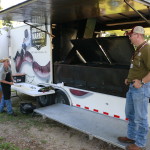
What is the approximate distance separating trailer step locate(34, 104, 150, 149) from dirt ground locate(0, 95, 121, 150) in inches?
11.8

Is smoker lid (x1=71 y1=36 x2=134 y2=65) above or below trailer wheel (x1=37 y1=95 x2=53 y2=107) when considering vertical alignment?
above

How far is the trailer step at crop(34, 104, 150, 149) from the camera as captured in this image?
3.33 meters

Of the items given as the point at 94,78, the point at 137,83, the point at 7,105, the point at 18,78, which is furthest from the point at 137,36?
the point at 18,78

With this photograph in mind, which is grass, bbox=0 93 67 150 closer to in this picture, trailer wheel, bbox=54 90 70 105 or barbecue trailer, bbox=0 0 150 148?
barbecue trailer, bbox=0 0 150 148

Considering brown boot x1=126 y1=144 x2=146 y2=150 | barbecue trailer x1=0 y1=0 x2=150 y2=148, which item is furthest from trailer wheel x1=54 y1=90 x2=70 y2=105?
brown boot x1=126 y1=144 x2=146 y2=150

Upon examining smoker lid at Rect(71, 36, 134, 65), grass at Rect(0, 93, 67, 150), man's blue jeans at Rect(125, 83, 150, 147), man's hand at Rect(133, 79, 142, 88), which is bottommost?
grass at Rect(0, 93, 67, 150)

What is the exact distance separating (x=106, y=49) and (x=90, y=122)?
164 centimetres

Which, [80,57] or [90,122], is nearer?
[90,122]

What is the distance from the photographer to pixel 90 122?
3.88 m

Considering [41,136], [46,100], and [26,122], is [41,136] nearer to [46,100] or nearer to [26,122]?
[26,122]

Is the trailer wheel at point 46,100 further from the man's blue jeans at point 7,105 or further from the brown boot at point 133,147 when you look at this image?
the brown boot at point 133,147

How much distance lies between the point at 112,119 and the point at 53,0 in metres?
2.27

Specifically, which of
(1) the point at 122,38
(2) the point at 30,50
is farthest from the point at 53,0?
(2) the point at 30,50

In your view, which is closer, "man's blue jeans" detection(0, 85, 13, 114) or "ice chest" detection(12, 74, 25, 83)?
"man's blue jeans" detection(0, 85, 13, 114)
